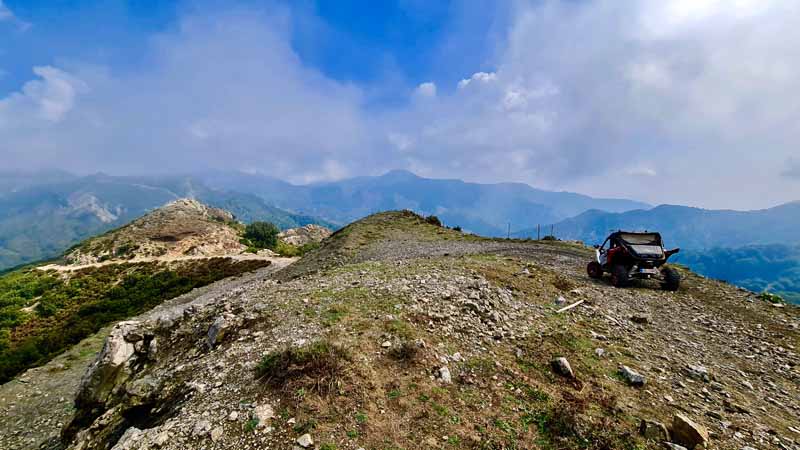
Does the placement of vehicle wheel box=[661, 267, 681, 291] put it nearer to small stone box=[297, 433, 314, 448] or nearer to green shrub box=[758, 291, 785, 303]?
green shrub box=[758, 291, 785, 303]

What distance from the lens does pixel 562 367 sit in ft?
26.2

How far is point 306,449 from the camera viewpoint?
5590 mm

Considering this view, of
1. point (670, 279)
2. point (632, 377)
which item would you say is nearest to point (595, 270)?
point (670, 279)

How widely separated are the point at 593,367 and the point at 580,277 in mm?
11609

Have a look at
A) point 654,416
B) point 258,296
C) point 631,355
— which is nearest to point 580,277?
point 631,355

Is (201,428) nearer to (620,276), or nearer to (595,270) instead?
(620,276)

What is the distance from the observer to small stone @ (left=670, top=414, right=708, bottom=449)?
18.5 feet

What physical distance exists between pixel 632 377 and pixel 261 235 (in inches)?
3105

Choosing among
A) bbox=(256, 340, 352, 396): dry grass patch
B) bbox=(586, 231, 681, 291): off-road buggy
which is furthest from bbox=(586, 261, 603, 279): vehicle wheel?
bbox=(256, 340, 352, 396): dry grass patch

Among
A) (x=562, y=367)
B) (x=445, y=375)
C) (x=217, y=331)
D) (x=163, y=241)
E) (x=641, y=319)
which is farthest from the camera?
(x=163, y=241)

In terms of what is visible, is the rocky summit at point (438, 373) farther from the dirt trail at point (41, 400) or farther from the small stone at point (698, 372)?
the dirt trail at point (41, 400)

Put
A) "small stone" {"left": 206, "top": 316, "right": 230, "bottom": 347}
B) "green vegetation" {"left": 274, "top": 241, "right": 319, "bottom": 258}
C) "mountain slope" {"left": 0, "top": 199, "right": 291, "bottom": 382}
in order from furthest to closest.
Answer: "green vegetation" {"left": 274, "top": 241, "right": 319, "bottom": 258}
"mountain slope" {"left": 0, "top": 199, "right": 291, "bottom": 382}
"small stone" {"left": 206, "top": 316, "right": 230, "bottom": 347}

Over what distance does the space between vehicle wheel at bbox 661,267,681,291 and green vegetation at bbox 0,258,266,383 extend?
121ft

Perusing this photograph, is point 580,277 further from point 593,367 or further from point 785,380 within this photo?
point 593,367
